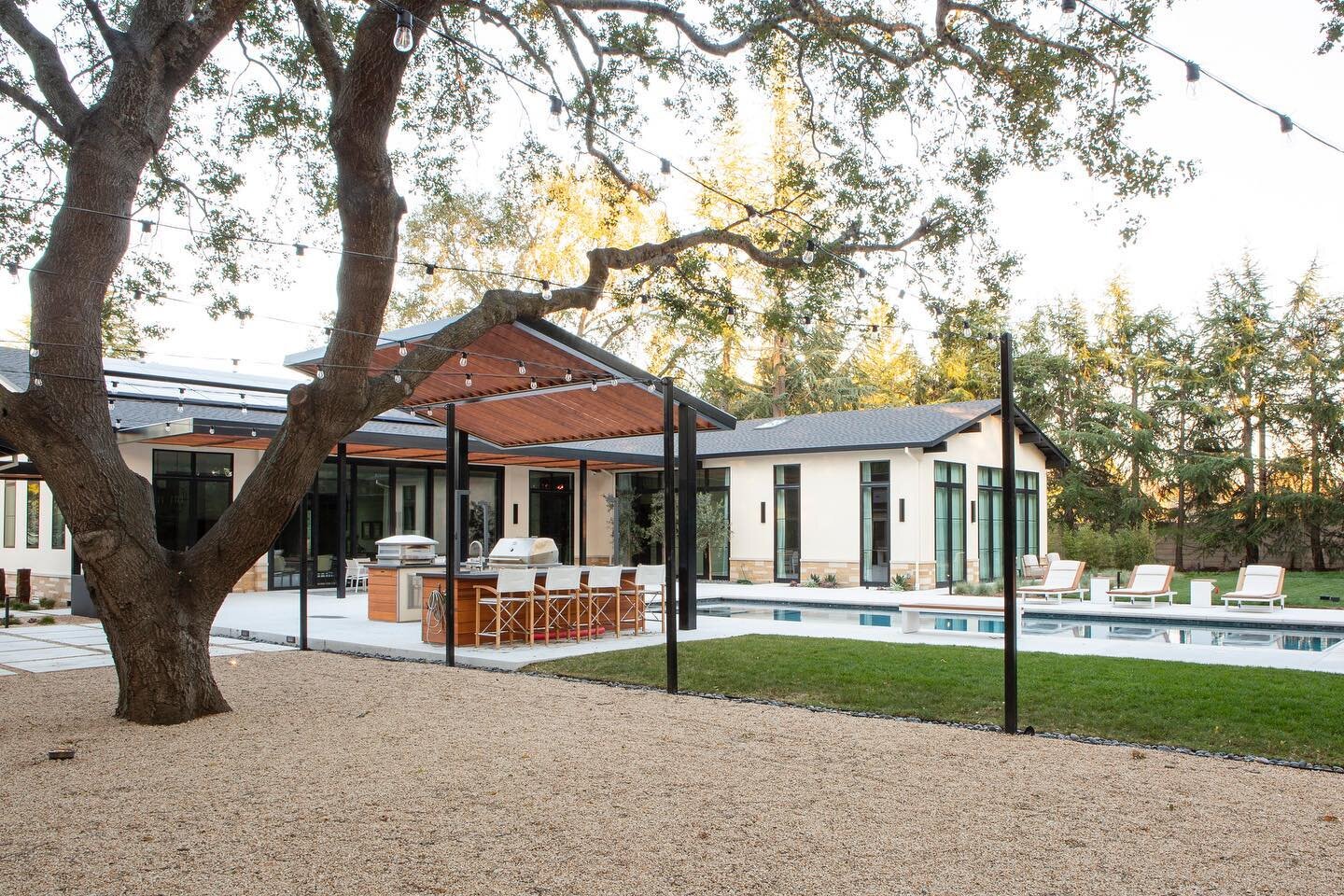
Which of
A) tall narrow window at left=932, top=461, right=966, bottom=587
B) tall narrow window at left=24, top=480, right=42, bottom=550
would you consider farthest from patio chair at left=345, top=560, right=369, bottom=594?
tall narrow window at left=932, top=461, right=966, bottom=587

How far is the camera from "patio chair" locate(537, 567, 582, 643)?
35.4 feet

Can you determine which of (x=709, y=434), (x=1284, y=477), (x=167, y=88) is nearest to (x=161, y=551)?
(x=167, y=88)

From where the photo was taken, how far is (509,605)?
10805 mm

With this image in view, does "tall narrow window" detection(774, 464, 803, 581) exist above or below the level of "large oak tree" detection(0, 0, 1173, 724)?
below

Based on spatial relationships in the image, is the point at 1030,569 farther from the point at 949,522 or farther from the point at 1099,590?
the point at 1099,590

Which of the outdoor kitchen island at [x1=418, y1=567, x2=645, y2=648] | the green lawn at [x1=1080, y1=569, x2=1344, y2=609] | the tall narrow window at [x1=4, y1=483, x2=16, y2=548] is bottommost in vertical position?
the green lawn at [x1=1080, y1=569, x2=1344, y2=609]

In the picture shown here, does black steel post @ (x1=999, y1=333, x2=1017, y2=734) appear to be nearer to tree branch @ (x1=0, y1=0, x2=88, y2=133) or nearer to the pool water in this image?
the pool water

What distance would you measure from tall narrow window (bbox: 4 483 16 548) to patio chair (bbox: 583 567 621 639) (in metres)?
13.9

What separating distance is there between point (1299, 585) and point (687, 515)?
52.1 ft

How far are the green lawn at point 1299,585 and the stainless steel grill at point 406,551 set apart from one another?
12.1 meters

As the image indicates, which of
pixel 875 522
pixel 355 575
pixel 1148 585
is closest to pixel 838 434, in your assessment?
pixel 875 522

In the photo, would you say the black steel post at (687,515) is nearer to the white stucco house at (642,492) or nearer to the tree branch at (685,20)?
the tree branch at (685,20)

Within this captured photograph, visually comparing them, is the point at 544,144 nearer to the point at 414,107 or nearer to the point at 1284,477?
the point at 414,107

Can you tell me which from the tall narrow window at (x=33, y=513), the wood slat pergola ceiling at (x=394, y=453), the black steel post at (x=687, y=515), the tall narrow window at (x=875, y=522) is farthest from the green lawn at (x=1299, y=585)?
the tall narrow window at (x=33, y=513)
